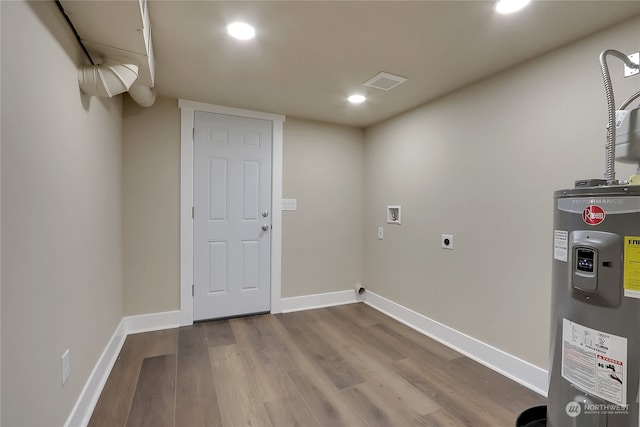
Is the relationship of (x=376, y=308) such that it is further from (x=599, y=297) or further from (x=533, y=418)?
(x=599, y=297)

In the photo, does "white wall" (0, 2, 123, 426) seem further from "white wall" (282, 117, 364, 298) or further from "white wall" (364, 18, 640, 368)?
"white wall" (364, 18, 640, 368)

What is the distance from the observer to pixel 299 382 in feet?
6.47

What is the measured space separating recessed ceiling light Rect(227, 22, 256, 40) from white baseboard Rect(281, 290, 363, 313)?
252cm

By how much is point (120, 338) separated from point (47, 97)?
78.8 inches

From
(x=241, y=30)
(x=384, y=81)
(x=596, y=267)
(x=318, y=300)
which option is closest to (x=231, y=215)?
(x=318, y=300)

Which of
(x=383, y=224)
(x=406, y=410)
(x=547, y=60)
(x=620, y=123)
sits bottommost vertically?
(x=406, y=410)

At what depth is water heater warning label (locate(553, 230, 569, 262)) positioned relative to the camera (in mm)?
1203

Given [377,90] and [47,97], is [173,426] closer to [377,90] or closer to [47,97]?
[47,97]

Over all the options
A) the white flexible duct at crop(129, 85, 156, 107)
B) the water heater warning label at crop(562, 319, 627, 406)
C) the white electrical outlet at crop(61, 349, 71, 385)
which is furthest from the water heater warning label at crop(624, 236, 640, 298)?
the white flexible duct at crop(129, 85, 156, 107)

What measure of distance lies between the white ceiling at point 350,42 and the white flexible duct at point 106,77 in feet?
0.92

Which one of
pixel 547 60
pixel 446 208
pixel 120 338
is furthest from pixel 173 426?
pixel 547 60

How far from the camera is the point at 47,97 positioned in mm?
1240

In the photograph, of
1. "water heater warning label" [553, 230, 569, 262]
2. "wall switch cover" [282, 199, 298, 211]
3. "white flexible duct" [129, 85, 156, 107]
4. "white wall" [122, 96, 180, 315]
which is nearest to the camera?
"water heater warning label" [553, 230, 569, 262]

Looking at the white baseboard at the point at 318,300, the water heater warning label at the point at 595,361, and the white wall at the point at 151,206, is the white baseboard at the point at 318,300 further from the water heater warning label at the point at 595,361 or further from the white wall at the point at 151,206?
the water heater warning label at the point at 595,361
